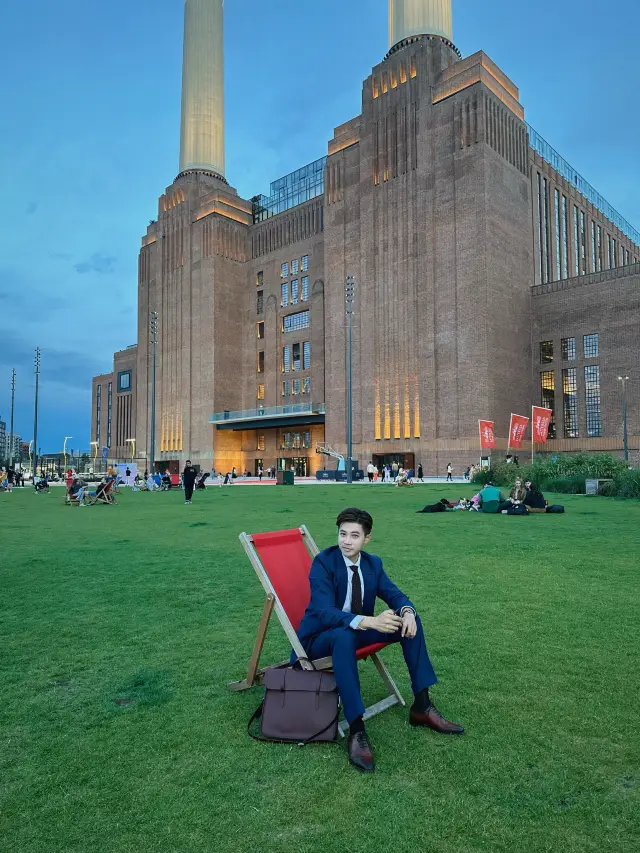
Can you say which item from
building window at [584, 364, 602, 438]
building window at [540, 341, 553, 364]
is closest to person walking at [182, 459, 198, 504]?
building window at [584, 364, 602, 438]

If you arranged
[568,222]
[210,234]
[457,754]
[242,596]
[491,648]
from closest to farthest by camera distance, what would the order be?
[457,754] → [491,648] → [242,596] → [568,222] → [210,234]

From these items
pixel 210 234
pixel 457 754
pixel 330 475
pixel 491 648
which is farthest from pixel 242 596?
pixel 210 234

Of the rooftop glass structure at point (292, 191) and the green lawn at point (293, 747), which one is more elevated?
the rooftop glass structure at point (292, 191)

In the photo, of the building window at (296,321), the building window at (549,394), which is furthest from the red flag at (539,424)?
the building window at (296,321)

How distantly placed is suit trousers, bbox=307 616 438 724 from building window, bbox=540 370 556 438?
59.1 metres

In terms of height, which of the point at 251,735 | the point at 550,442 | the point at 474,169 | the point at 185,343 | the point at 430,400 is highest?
the point at 474,169

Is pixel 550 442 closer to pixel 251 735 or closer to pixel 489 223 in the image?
pixel 489 223

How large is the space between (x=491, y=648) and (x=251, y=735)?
2327 mm

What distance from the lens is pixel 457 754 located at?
323 cm

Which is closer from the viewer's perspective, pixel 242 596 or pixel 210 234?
pixel 242 596

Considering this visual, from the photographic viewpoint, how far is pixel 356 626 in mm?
3611

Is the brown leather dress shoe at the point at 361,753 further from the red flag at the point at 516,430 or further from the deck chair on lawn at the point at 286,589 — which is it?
the red flag at the point at 516,430

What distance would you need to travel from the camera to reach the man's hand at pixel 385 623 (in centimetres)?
353

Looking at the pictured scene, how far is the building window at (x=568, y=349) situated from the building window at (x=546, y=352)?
1.24 metres
